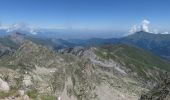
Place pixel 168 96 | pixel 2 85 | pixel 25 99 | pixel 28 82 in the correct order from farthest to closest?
pixel 28 82 < pixel 168 96 < pixel 2 85 < pixel 25 99

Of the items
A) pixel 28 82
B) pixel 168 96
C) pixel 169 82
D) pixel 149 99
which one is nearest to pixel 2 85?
pixel 168 96

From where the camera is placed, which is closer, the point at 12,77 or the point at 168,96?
the point at 168,96

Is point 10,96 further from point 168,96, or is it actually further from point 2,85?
point 168,96

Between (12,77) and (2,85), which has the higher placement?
(2,85)

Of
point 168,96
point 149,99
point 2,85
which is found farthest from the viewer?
point 149,99

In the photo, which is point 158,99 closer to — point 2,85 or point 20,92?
point 2,85

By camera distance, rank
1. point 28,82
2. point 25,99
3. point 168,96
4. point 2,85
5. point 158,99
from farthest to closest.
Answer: point 28,82, point 158,99, point 168,96, point 2,85, point 25,99

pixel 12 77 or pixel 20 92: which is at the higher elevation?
pixel 20 92

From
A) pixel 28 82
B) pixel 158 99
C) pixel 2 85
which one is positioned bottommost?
pixel 28 82

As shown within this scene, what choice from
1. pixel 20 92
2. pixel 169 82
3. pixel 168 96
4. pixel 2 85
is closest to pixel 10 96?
pixel 20 92
